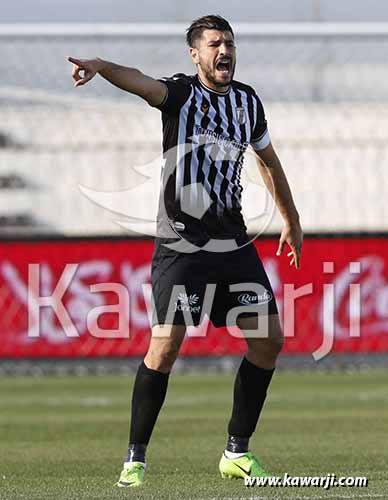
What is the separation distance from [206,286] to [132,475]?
41.5 inches

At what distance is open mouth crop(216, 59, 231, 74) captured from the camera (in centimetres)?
Result: 717

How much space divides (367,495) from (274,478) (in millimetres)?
924

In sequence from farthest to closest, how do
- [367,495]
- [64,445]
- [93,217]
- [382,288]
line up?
[93,217]
[382,288]
[64,445]
[367,495]

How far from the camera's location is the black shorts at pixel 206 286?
7.20 metres

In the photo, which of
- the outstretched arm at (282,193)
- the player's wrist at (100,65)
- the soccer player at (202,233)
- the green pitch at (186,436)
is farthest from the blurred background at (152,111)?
the player's wrist at (100,65)

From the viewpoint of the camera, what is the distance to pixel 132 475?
278 inches

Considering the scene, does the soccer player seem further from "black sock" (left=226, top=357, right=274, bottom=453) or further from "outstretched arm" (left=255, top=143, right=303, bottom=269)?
"outstretched arm" (left=255, top=143, right=303, bottom=269)

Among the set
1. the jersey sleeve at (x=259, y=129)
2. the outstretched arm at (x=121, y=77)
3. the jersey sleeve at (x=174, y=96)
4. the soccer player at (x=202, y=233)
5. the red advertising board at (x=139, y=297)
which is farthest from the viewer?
the red advertising board at (x=139, y=297)

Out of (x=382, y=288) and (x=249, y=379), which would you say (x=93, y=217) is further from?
(x=249, y=379)

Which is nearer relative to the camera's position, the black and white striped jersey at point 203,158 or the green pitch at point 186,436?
the green pitch at point 186,436

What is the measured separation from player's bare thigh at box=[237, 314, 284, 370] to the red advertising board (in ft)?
23.0

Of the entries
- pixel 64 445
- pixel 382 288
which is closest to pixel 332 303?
pixel 382 288

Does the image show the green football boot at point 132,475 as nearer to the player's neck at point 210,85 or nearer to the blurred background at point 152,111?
the player's neck at point 210,85

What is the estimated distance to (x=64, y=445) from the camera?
30.9 feet
